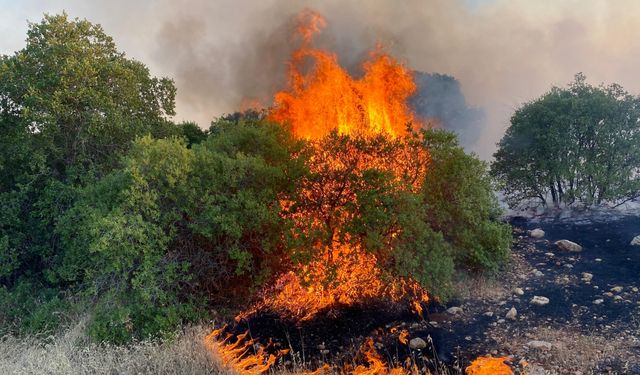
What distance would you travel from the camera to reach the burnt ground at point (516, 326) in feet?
32.0

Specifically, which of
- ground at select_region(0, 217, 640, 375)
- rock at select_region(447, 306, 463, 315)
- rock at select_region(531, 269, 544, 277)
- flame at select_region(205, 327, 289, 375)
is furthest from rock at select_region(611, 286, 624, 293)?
flame at select_region(205, 327, 289, 375)

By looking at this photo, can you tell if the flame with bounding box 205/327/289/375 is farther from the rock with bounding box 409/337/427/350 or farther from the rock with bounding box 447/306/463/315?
the rock with bounding box 447/306/463/315

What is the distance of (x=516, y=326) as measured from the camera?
11.3 metres

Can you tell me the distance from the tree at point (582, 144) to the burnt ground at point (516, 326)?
633 centimetres

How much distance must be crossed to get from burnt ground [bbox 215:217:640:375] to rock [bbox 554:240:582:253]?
0.72 m

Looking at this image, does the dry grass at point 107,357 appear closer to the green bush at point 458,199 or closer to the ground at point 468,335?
the ground at point 468,335

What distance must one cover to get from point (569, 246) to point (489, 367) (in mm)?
10253

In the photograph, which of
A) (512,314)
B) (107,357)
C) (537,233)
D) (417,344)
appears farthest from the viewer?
(537,233)

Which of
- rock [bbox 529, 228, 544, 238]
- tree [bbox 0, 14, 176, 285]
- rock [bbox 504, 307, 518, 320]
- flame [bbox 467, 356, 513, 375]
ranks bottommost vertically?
flame [bbox 467, 356, 513, 375]

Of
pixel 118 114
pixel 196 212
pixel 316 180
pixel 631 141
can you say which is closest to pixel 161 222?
pixel 196 212

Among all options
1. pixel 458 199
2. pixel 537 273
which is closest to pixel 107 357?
pixel 458 199

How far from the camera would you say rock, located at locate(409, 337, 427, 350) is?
35.4 feet

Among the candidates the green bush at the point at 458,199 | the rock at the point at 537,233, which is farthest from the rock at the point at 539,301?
the rock at the point at 537,233

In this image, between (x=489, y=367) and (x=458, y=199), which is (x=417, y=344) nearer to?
(x=489, y=367)
